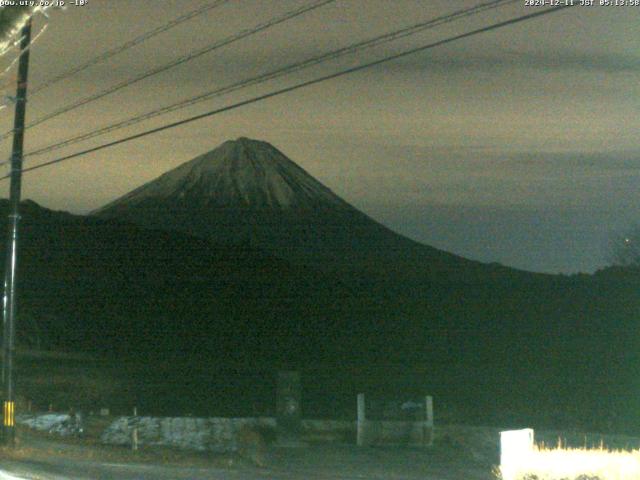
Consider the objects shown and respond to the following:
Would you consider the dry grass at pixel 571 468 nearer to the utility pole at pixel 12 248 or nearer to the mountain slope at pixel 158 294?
the utility pole at pixel 12 248

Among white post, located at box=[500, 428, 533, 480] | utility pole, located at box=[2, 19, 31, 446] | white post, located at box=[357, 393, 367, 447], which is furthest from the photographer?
white post, located at box=[357, 393, 367, 447]

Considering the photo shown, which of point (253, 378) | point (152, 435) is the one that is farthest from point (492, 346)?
point (152, 435)

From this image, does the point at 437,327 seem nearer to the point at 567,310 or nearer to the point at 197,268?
the point at 567,310

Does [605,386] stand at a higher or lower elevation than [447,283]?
lower

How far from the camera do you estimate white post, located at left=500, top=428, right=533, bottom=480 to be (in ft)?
44.5

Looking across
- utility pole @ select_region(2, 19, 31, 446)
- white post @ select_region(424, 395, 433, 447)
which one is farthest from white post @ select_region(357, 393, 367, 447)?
utility pole @ select_region(2, 19, 31, 446)

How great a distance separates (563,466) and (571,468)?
0.17m

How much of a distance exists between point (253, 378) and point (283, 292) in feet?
157

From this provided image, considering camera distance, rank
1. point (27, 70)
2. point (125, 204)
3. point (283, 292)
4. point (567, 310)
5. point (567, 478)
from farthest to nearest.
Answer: point (125, 204) < point (283, 292) < point (567, 310) < point (27, 70) < point (567, 478)

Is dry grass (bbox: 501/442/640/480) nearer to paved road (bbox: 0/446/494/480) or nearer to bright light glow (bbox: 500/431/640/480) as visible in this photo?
bright light glow (bbox: 500/431/640/480)

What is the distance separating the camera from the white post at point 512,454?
44.5 ft

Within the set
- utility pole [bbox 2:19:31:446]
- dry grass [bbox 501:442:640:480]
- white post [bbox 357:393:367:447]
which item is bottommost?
white post [bbox 357:393:367:447]

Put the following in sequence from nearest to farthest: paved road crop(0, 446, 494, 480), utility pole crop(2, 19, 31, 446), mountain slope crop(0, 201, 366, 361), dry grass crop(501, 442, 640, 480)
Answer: dry grass crop(501, 442, 640, 480) < paved road crop(0, 446, 494, 480) < utility pole crop(2, 19, 31, 446) < mountain slope crop(0, 201, 366, 361)

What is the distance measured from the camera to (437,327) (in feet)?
297
